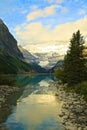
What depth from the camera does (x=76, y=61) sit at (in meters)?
78.6

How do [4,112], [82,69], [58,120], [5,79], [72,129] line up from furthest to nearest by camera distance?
[5,79]
[82,69]
[4,112]
[58,120]
[72,129]

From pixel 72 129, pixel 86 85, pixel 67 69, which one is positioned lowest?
pixel 72 129

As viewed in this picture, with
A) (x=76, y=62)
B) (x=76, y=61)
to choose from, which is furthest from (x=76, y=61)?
(x=76, y=62)

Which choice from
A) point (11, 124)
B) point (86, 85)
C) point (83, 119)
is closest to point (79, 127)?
point (83, 119)

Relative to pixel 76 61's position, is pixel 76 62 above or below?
below

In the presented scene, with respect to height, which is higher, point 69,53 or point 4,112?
point 69,53

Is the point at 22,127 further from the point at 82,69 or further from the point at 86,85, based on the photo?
the point at 82,69

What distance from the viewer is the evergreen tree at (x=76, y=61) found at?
78062 mm

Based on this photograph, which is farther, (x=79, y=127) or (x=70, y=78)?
(x=70, y=78)

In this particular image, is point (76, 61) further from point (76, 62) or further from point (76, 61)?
point (76, 62)

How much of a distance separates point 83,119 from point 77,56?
44845mm

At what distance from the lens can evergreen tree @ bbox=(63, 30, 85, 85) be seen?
78062 mm

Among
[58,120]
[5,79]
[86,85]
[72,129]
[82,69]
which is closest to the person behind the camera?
[72,129]

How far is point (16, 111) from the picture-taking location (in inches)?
1762
